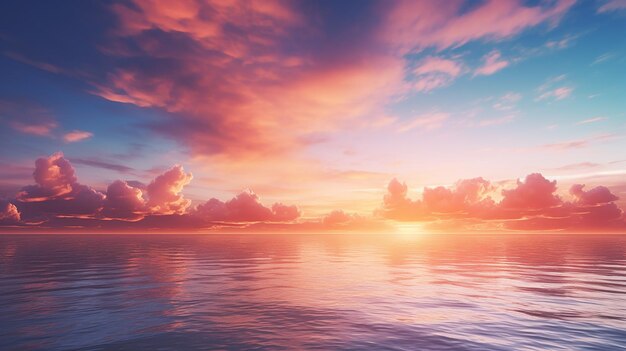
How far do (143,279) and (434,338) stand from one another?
30.6 metres

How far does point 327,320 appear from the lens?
20.3 metres

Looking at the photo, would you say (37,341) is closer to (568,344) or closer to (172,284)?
(172,284)

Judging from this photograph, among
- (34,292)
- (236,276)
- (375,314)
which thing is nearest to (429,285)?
(375,314)

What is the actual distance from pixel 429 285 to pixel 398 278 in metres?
5.65

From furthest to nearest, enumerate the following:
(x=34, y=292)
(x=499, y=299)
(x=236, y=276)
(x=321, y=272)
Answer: (x=321, y=272) < (x=236, y=276) < (x=34, y=292) < (x=499, y=299)

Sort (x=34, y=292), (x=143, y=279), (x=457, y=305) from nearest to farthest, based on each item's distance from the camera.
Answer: (x=457, y=305) → (x=34, y=292) → (x=143, y=279)

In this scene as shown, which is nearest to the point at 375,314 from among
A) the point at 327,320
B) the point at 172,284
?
the point at 327,320

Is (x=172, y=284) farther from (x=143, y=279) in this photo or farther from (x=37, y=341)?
(x=37, y=341)

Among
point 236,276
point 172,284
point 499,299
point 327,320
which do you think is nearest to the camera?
point 327,320

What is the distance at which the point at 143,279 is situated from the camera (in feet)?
121

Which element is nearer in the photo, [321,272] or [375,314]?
[375,314]

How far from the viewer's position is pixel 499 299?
26875mm

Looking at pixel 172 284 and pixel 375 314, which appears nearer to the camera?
pixel 375 314

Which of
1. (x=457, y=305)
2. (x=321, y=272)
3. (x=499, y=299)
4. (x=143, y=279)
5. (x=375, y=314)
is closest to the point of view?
(x=375, y=314)
